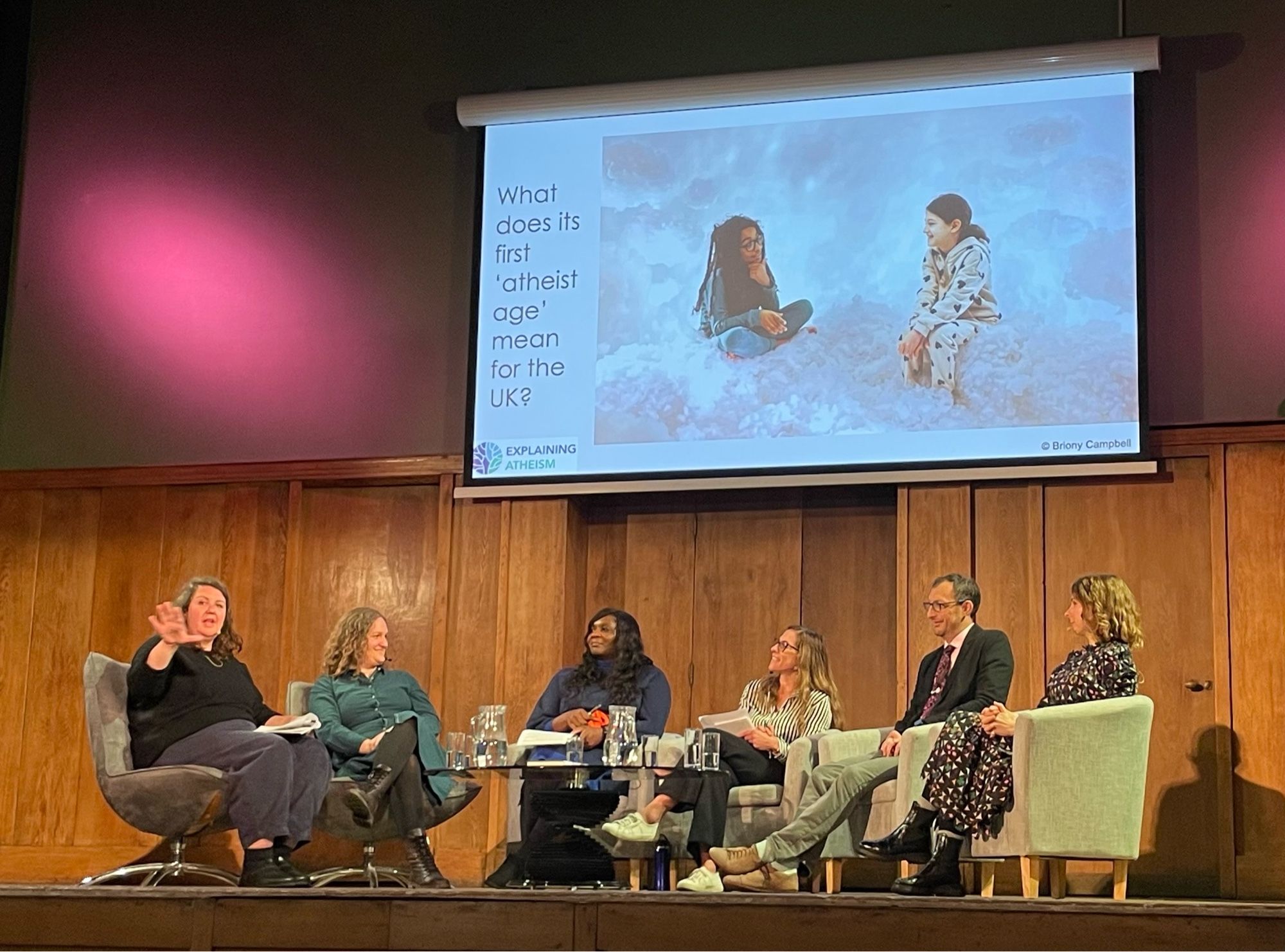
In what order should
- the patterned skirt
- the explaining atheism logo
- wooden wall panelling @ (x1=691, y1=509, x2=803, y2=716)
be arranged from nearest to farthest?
the patterned skirt → wooden wall panelling @ (x1=691, y1=509, x2=803, y2=716) → the explaining atheism logo

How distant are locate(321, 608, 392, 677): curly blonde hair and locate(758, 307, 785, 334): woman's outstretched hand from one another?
1.92 metres

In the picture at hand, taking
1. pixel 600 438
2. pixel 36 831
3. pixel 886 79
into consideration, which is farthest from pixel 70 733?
pixel 886 79

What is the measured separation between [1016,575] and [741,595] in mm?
1073

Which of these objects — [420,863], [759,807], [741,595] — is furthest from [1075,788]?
[420,863]

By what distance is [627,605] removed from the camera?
658 cm

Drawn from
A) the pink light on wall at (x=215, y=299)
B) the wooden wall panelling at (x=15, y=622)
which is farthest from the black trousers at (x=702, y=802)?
the wooden wall panelling at (x=15, y=622)

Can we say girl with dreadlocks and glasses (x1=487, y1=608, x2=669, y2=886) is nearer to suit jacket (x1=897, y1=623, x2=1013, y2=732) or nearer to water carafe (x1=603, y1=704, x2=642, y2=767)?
water carafe (x1=603, y1=704, x2=642, y2=767)

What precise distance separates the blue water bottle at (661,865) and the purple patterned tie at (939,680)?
91cm

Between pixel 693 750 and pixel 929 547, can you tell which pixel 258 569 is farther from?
pixel 929 547

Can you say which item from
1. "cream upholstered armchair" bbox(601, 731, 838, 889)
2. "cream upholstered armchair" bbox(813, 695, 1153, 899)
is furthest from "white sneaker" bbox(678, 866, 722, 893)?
"cream upholstered armchair" bbox(813, 695, 1153, 899)

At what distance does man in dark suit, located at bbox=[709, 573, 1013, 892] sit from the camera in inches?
199

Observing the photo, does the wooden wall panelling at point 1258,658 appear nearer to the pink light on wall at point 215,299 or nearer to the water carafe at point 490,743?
the water carafe at point 490,743

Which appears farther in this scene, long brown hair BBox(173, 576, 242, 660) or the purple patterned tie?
the purple patterned tie

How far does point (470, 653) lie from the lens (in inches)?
256
